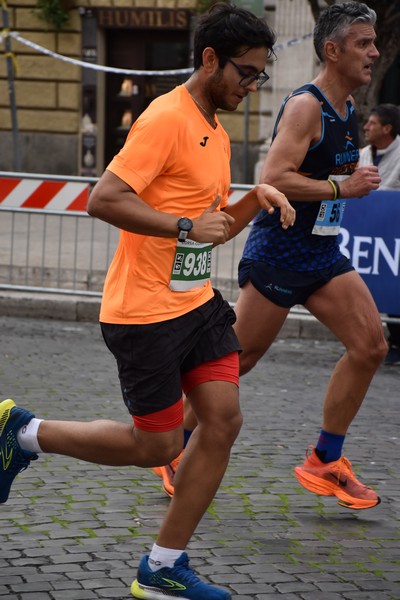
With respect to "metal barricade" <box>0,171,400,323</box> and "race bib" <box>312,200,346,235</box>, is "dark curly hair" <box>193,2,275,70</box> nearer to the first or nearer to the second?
"race bib" <box>312,200,346,235</box>

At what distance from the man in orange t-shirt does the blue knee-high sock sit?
1299 mm

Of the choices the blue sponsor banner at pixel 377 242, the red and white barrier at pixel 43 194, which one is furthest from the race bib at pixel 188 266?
the red and white barrier at pixel 43 194

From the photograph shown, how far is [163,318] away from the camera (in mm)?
3988

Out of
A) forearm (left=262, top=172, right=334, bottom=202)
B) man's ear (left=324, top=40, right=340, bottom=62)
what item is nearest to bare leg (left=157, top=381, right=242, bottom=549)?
forearm (left=262, top=172, right=334, bottom=202)

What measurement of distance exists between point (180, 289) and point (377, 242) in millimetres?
5598

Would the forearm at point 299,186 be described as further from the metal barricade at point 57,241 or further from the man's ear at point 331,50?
the metal barricade at point 57,241

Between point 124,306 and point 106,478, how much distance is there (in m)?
1.76

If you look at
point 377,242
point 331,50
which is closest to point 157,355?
point 331,50

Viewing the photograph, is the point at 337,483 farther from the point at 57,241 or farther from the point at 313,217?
the point at 57,241

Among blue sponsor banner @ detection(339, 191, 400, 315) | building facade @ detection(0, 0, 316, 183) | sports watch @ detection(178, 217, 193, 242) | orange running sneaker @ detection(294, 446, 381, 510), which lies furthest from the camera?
building facade @ detection(0, 0, 316, 183)

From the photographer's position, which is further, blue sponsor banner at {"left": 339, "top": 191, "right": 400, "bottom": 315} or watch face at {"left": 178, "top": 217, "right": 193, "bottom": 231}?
blue sponsor banner at {"left": 339, "top": 191, "right": 400, "bottom": 315}

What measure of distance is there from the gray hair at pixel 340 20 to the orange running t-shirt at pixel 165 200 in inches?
53.0

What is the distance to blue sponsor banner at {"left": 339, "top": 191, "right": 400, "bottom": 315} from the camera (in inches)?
371

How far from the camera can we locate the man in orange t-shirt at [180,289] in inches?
153
